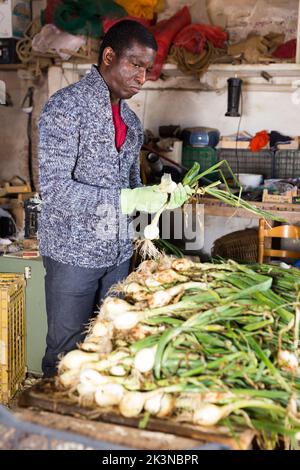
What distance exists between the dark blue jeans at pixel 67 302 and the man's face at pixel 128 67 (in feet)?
2.58

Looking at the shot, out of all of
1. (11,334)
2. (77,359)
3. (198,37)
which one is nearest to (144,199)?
(77,359)

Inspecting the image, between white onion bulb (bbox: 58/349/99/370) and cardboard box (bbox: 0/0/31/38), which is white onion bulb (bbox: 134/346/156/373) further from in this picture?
cardboard box (bbox: 0/0/31/38)

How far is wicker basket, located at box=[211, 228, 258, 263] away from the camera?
4941mm

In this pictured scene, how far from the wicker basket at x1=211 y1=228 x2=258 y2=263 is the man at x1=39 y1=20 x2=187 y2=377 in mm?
2510

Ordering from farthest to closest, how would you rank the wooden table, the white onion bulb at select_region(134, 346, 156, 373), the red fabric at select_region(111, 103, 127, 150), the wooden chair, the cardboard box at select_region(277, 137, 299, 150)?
the cardboard box at select_region(277, 137, 299, 150) → the wooden table → the wooden chair → the red fabric at select_region(111, 103, 127, 150) → the white onion bulb at select_region(134, 346, 156, 373)

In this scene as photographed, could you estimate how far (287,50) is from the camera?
4.95m

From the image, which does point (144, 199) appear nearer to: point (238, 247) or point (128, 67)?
point (128, 67)

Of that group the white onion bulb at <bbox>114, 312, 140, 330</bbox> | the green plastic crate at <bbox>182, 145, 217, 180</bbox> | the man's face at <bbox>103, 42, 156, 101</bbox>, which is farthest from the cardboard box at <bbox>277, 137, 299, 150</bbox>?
the white onion bulb at <bbox>114, 312, 140, 330</bbox>

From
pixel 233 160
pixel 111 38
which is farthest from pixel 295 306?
pixel 233 160

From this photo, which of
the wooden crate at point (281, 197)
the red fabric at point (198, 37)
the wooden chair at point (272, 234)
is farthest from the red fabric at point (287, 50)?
the wooden chair at point (272, 234)

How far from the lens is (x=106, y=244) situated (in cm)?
244

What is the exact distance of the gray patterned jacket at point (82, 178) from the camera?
223 centimetres

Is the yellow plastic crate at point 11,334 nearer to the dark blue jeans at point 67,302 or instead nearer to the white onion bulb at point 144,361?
the dark blue jeans at point 67,302
